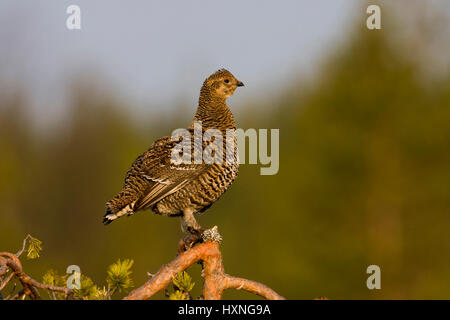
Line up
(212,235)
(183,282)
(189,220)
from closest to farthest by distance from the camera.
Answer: (183,282)
(212,235)
(189,220)

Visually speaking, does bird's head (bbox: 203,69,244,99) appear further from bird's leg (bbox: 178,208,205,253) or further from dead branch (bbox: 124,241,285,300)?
dead branch (bbox: 124,241,285,300)

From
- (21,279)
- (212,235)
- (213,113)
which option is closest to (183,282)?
(212,235)

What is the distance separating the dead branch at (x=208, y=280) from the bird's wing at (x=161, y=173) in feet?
6.02

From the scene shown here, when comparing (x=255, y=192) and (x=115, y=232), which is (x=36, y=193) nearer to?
(x=115, y=232)

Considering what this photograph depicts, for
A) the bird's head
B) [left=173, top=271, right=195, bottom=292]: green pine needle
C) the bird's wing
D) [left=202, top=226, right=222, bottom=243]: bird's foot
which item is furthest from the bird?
[left=173, top=271, right=195, bottom=292]: green pine needle

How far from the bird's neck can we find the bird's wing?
0.66 meters

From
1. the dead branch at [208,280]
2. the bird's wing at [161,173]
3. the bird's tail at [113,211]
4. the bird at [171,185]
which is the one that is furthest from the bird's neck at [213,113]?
the dead branch at [208,280]

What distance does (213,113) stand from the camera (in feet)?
22.5

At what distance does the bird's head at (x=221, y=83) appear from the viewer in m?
7.09

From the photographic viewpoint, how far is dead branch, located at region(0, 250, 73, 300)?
12.3 feet

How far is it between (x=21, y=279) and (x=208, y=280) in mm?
1088

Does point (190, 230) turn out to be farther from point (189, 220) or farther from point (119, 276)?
point (119, 276)

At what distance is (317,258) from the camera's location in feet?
63.2

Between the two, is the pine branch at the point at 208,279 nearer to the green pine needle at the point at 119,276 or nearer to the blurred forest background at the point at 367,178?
the green pine needle at the point at 119,276
